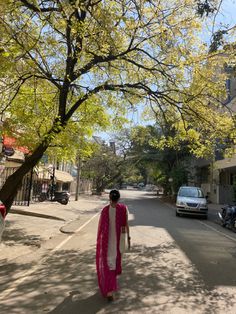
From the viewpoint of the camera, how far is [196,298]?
22.6 ft

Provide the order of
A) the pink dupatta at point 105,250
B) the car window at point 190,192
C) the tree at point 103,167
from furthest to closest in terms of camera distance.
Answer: the tree at point 103,167, the car window at point 190,192, the pink dupatta at point 105,250

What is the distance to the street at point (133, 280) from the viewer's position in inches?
248

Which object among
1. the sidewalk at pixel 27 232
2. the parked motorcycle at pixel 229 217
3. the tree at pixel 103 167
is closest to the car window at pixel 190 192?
the parked motorcycle at pixel 229 217

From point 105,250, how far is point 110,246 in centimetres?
11

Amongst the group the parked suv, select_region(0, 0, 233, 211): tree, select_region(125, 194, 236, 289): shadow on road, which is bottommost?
select_region(125, 194, 236, 289): shadow on road

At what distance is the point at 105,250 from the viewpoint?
6852mm

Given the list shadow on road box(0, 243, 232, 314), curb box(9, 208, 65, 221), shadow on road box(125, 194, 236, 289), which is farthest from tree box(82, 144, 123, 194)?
shadow on road box(0, 243, 232, 314)

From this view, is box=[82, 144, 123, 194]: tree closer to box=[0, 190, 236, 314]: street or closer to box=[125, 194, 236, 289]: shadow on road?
box=[125, 194, 236, 289]: shadow on road

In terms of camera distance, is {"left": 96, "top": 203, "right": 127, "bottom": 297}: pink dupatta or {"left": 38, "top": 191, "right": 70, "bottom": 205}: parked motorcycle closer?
{"left": 96, "top": 203, "right": 127, "bottom": 297}: pink dupatta

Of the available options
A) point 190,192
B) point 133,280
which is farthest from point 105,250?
point 190,192

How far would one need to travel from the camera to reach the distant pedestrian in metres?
6.64

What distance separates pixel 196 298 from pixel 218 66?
9.32m

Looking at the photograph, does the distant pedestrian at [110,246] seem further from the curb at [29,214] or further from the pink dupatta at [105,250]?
the curb at [29,214]

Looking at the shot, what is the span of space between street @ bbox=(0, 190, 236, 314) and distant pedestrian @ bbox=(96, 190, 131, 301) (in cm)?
26
